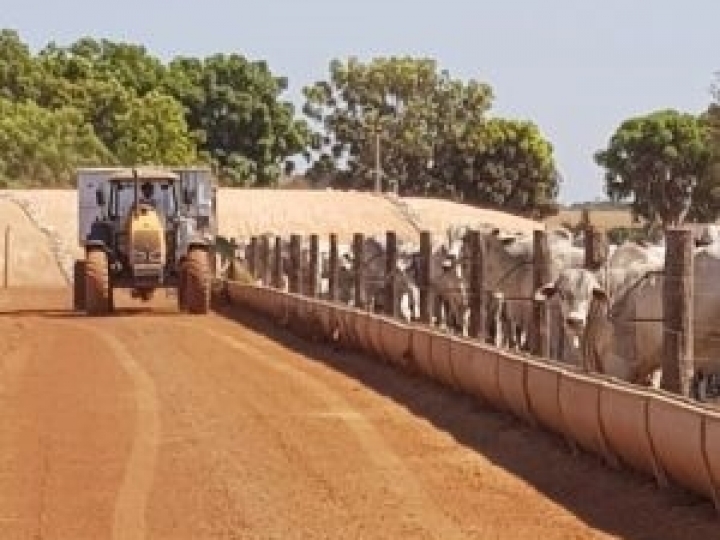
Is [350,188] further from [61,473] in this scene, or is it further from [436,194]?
[61,473]

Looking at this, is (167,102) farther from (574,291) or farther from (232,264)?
(574,291)

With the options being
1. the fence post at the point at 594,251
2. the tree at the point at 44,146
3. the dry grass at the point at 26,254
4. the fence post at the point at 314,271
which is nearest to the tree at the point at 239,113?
the tree at the point at 44,146

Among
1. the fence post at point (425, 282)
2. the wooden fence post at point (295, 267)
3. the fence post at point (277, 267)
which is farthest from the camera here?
the fence post at point (277, 267)

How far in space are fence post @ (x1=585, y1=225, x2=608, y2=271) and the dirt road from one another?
3.08 meters

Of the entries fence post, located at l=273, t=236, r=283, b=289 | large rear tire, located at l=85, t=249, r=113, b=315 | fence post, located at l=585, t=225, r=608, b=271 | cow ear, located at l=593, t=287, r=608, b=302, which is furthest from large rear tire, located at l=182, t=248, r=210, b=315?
cow ear, located at l=593, t=287, r=608, b=302

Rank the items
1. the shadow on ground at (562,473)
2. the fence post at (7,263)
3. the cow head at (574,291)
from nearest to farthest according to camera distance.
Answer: the shadow on ground at (562,473)
the cow head at (574,291)
the fence post at (7,263)

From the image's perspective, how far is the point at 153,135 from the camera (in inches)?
3834

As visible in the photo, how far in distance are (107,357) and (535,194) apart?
287 feet

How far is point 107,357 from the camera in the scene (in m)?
26.1

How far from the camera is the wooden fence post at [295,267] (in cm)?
3731

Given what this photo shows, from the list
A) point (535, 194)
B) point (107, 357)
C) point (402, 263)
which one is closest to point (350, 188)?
point (535, 194)

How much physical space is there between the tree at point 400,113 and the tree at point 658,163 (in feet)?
58.0

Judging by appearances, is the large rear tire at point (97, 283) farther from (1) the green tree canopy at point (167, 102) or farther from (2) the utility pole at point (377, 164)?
(2) the utility pole at point (377, 164)

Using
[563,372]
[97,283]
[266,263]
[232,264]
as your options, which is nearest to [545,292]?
[563,372]
